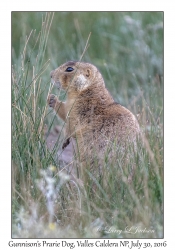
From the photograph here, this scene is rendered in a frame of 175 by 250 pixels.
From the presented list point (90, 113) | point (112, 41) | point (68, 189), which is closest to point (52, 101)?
point (90, 113)

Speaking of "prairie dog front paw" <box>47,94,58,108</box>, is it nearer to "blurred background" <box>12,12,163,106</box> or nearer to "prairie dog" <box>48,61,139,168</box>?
"prairie dog" <box>48,61,139,168</box>

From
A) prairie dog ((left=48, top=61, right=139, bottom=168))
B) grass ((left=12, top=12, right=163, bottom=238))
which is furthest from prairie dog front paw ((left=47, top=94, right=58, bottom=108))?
grass ((left=12, top=12, right=163, bottom=238))

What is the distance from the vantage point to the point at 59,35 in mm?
11164

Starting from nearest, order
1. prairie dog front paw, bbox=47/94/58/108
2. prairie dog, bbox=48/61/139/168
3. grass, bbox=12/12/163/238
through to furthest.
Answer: grass, bbox=12/12/163/238
prairie dog, bbox=48/61/139/168
prairie dog front paw, bbox=47/94/58/108

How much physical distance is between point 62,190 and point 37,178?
26cm

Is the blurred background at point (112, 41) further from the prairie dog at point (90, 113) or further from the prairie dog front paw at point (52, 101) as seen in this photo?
the prairie dog front paw at point (52, 101)

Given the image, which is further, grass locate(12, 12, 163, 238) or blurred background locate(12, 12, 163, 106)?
blurred background locate(12, 12, 163, 106)

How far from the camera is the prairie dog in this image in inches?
222

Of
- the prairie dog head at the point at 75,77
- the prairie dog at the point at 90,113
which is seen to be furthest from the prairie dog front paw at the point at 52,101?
the prairie dog head at the point at 75,77

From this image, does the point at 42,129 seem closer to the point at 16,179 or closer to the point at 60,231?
the point at 16,179

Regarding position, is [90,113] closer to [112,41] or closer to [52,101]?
[52,101]

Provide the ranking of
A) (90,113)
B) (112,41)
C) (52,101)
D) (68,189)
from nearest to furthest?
(68,189)
(90,113)
(52,101)
(112,41)

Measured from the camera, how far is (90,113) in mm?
6051

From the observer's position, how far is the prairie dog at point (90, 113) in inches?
222
